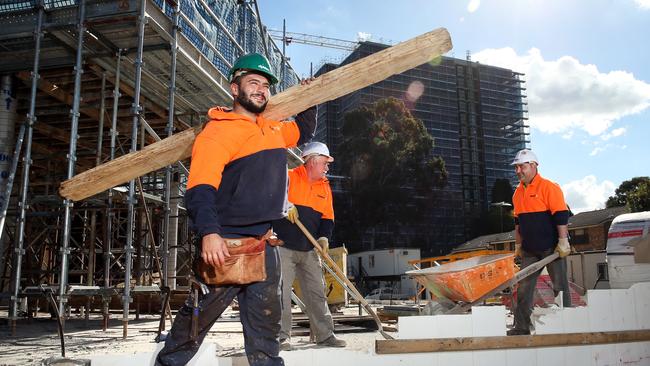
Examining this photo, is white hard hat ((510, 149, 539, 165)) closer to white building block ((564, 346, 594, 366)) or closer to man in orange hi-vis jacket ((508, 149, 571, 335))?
man in orange hi-vis jacket ((508, 149, 571, 335))

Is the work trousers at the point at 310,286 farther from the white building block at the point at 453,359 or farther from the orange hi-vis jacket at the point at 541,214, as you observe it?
the orange hi-vis jacket at the point at 541,214

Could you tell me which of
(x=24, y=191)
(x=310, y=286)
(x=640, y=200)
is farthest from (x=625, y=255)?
(x=640, y=200)

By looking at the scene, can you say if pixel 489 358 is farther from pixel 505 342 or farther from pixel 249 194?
pixel 249 194

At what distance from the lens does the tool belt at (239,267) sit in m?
2.98

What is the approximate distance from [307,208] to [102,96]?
20.8 feet

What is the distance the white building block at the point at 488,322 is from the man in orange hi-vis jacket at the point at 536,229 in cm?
104

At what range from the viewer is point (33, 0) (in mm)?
9586

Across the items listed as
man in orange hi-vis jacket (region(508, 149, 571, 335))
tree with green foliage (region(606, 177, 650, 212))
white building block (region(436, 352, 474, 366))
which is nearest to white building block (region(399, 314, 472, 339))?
white building block (region(436, 352, 474, 366))

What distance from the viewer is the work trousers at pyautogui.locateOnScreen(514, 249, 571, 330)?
600cm

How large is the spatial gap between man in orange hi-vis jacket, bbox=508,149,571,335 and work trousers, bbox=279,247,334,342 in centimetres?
211

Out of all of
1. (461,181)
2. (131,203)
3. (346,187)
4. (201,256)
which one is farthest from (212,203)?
(461,181)

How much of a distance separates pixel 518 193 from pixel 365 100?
57.1 metres

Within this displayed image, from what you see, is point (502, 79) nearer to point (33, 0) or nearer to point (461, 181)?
point (461, 181)

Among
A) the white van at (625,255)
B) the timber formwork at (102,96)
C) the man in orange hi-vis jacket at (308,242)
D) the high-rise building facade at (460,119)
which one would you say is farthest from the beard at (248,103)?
the high-rise building facade at (460,119)
